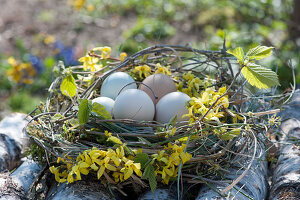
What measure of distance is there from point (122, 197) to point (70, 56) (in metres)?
2.58

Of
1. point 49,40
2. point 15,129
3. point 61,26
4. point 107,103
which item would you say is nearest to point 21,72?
point 49,40

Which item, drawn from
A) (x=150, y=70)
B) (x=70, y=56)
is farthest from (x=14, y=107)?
(x=150, y=70)

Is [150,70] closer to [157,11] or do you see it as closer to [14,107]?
[14,107]

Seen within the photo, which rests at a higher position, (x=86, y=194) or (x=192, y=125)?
(x=192, y=125)

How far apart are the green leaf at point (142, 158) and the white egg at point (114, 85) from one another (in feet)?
1.88

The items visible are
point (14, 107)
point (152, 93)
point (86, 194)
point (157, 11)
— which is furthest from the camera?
point (157, 11)

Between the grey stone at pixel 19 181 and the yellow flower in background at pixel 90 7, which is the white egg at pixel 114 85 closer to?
the grey stone at pixel 19 181

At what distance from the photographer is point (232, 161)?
162cm

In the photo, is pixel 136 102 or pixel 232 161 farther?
pixel 136 102

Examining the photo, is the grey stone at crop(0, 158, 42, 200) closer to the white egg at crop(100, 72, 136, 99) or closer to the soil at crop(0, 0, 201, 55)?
the white egg at crop(100, 72, 136, 99)

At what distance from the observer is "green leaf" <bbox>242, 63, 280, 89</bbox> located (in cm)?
157

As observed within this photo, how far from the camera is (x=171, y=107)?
1.77m

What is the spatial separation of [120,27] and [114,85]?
3.76m

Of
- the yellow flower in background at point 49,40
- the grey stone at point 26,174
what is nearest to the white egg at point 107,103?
the grey stone at point 26,174
